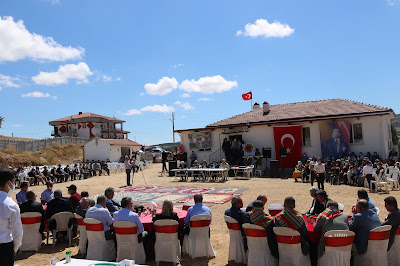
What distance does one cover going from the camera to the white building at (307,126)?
18.3m

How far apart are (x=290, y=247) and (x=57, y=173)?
20015 millimetres

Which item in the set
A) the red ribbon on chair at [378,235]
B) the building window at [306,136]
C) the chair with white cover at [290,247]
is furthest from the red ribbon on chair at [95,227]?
the building window at [306,136]

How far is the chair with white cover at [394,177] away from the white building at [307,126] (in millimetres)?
5672

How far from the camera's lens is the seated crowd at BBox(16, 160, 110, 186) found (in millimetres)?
19375

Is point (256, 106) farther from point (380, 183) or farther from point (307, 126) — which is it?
point (380, 183)

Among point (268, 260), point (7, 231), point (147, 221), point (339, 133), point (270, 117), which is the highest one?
point (270, 117)

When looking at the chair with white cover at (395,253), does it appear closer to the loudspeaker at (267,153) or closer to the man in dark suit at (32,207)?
the man in dark suit at (32,207)

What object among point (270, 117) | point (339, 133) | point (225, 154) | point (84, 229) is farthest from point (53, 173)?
point (339, 133)

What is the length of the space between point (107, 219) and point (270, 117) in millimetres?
17861

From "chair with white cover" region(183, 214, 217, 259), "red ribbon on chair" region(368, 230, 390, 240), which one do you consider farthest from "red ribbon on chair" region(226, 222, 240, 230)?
"red ribbon on chair" region(368, 230, 390, 240)

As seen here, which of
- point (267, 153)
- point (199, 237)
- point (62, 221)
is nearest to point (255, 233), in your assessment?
point (199, 237)

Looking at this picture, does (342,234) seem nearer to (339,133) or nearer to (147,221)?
(147,221)

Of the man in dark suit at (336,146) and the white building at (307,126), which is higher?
the white building at (307,126)

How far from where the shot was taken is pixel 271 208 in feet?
21.0
